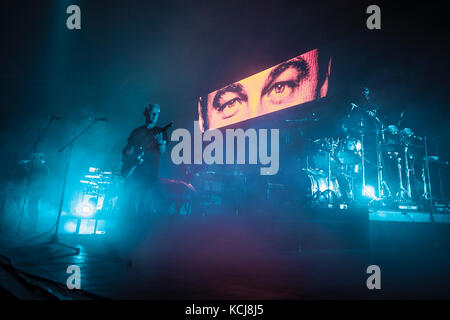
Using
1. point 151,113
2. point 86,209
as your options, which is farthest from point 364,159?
point 86,209

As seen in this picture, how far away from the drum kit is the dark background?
1.01m

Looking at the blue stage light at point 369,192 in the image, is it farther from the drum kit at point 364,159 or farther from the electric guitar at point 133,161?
the electric guitar at point 133,161

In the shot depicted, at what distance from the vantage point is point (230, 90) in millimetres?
9117

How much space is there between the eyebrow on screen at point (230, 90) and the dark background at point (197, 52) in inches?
10.7

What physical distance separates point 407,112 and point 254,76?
4117 millimetres

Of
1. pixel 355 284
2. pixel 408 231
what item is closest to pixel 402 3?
pixel 408 231

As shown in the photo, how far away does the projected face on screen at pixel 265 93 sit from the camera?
7188 mm

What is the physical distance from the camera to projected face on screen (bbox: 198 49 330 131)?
7188 millimetres

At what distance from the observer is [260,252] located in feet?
12.3

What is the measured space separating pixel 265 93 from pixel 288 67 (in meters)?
0.90

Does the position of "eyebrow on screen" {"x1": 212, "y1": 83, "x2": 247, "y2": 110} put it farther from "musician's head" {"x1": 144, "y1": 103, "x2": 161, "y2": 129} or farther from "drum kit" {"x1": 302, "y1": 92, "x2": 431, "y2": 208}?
"musician's head" {"x1": 144, "y1": 103, "x2": 161, "y2": 129}

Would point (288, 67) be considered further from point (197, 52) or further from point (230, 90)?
point (197, 52)

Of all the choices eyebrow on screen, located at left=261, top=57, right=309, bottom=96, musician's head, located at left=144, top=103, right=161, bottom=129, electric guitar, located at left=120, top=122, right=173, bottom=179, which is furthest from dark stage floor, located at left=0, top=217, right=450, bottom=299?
eyebrow on screen, located at left=261, top=57, right=309, bottom=96

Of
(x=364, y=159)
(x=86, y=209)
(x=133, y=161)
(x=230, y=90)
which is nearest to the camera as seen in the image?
(x=133, y=161)
